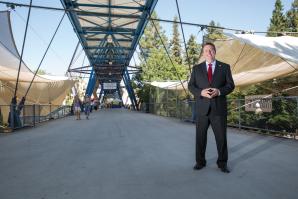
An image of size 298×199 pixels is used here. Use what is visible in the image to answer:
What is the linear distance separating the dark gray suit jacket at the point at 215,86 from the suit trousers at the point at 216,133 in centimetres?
7

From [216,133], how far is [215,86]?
0.66 meters

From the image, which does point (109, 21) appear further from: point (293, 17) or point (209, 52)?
point (293, 17)

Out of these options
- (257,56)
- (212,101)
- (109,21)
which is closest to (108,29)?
(109,21)

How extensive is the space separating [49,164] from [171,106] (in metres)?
16.8

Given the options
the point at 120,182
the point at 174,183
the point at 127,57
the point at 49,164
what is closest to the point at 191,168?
the point at 174,183

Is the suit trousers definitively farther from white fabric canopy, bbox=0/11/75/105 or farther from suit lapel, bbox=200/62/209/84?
white fabric canopy, bbox=0/11/75/105

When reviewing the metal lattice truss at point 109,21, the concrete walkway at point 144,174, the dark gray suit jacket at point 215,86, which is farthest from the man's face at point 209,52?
the metal lattice truss at point 109,21

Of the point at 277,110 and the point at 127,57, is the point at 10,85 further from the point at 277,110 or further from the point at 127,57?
the point at 127,57

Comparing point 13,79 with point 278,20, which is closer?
point 13,79

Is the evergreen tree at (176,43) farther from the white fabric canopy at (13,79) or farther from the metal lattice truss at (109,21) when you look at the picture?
the white fabric canopy at (13,79)

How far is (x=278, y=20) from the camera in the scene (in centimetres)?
4162

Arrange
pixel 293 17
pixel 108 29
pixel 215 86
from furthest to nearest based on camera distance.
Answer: pixel 293 17, pixel 108 29, pixel 215 86

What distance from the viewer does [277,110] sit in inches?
467

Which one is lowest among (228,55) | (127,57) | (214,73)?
(214,73)
